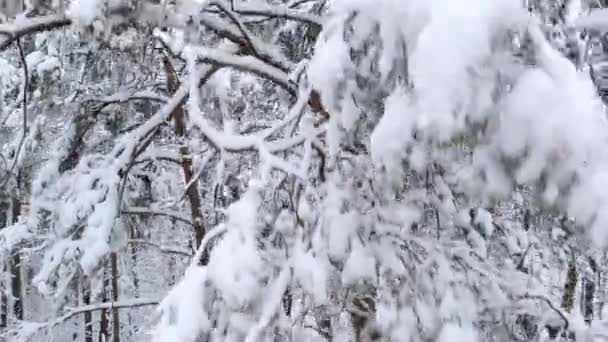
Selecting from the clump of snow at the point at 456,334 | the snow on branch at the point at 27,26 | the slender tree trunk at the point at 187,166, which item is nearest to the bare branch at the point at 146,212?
the slender tree trunk at the point at 187,166

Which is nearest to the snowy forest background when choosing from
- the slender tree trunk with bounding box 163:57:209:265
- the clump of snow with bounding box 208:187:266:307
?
the clump of snow with bounding box 208:187:266:307

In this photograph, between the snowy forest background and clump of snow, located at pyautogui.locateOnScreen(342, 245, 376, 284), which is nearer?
the snowy forest background

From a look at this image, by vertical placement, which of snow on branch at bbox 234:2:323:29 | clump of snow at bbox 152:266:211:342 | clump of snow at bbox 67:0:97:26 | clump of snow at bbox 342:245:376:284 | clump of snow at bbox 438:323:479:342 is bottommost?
clump of snow at bbox 438:323:479:342

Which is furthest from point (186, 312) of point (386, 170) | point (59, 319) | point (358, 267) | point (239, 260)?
point (59, 319)

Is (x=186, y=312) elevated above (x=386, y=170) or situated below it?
below

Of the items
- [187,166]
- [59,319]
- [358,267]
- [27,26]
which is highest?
[27,26]

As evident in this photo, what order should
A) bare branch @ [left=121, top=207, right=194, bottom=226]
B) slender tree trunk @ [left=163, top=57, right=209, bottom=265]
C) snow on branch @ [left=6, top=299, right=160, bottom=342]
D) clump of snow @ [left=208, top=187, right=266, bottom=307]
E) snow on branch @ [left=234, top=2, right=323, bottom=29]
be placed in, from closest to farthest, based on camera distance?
clump of snow @ [left=208, top=187, right=266, bottom=307], snow on branch @ [left=234, top=2, right=323, bottom=29], slender tree trunk @ [left=163, top=57, right=209, bottom=265], bare branch @ [left=121, top=207, right=194, bottom=226], snow on branch @ [left=6, top=299, right=160, bottom=342]

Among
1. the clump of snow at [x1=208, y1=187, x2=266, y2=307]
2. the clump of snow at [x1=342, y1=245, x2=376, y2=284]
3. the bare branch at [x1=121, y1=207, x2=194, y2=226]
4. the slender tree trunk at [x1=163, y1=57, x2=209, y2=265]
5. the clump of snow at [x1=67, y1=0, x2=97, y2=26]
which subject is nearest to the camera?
the clump of snow at [x1=208, y1=187, x2=266, y2=307]

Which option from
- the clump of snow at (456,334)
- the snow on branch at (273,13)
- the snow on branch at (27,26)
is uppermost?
the snow on branch at (273,13)

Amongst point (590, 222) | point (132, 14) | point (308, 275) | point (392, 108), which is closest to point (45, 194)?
point (132, 14)

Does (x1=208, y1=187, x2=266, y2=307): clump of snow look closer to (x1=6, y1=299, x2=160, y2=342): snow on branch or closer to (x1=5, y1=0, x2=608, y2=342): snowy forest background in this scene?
(x1=5, y1=0, x2=608, y2=342): snowy forest background

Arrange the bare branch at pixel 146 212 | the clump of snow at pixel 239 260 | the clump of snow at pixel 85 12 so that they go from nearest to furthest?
1. the clump of snow at pixel 239 260
2. the clump of snow at pixel 85 12
3. the bare branch at pixel 146 212

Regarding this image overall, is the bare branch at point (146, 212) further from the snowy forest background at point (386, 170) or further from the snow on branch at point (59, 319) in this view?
the snowy forest background at point (386, 170)

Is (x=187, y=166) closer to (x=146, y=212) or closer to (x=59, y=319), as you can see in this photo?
(x=146, y=212)
